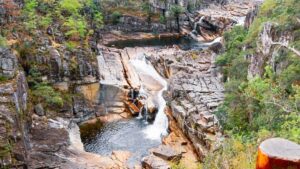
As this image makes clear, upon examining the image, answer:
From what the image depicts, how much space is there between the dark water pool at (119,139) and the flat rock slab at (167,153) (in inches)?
56.1

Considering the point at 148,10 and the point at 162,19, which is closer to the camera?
the point at 162,19

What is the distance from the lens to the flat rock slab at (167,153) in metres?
30.4

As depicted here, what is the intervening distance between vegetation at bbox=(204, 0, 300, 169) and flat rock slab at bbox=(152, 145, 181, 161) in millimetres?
4903

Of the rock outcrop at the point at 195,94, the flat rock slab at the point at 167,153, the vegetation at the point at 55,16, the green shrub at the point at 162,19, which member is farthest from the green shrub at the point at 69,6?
the green shrub at the point at 162,19

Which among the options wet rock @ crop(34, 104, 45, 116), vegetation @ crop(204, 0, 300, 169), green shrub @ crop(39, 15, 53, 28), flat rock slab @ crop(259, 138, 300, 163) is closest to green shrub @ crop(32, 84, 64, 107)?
wet rock @ crop(34, 104, 45, 116)

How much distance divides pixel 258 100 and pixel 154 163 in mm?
10064

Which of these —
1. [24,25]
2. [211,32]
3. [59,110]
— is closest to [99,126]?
[59,110]

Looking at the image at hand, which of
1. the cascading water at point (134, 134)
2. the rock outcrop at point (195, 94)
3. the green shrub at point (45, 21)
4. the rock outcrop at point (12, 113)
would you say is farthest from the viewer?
the green shrub at point (45, 21)

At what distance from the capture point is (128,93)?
4278 centimetres

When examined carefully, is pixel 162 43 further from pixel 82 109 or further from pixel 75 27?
pixel 82 109

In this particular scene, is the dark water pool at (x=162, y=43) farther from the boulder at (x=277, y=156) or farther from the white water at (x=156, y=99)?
the boulder at (x=277, y=156)

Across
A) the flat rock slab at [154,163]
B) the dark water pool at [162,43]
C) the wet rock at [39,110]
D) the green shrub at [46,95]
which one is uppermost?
the dark water pool at [162,43]

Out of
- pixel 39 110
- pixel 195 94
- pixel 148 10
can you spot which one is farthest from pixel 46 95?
pixel 148 10

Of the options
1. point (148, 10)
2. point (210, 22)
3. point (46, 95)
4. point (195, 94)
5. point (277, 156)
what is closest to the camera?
point (277, 156)
